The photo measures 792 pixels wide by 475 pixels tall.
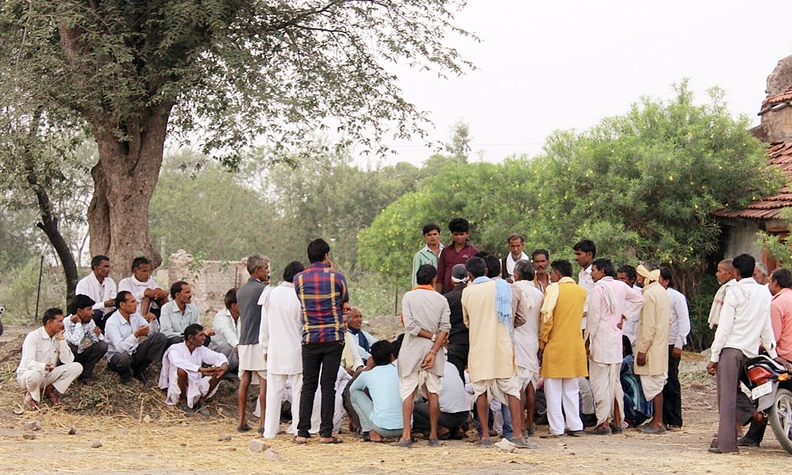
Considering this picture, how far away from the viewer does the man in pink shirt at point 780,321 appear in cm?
847

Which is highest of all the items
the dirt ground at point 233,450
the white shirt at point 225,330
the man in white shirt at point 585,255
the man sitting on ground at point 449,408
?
the man in white shirt at point 585,255

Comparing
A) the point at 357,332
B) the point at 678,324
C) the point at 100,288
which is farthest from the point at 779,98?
the point at 100,288

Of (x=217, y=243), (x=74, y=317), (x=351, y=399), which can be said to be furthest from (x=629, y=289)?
(x=217, y=243)

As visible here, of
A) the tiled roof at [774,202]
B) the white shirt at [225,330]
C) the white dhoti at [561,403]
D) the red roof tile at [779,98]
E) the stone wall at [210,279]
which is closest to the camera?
the white dhoti at [561,403]

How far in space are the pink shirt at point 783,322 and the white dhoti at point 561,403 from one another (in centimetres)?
202

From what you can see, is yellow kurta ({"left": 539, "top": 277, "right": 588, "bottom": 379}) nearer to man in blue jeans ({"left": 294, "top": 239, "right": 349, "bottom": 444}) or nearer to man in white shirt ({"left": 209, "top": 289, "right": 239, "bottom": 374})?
man in blue jeans ({"left": 294, "top": 239, "right": 349, "bottom": 444})

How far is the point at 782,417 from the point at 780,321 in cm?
90

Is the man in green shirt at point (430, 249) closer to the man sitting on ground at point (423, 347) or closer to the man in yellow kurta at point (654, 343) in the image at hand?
the man sitting on ground at point (423, 347)

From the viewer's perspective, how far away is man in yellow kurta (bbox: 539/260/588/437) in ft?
30.4

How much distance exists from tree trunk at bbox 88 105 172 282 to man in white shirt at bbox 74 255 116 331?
99 centimetres

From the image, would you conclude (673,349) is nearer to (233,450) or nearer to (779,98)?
(233,450)

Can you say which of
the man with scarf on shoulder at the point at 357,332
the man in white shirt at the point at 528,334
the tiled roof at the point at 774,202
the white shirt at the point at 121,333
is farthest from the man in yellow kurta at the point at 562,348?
the tiled roof at the point at 774,202

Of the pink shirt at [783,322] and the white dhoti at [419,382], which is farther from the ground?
the pink shirt at [783,322]

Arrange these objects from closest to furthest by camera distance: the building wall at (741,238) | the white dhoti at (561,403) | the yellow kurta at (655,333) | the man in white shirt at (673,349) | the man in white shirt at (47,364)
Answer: the white dhoti at (561,403) < the yellow kurta at (655,333) < the man in white shirt at (47,364) < the man in white shirt at (673,349) < the building wall at (741,238)
